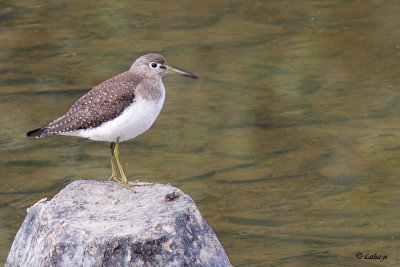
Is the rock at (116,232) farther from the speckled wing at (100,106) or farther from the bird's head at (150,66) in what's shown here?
the bird's head at (150,66)

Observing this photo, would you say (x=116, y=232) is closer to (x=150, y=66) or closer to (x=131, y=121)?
(x=131, y=121)

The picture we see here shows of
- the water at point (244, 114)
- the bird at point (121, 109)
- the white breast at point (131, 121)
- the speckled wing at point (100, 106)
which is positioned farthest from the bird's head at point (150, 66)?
the water at point (244, 114)

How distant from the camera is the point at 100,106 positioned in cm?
736

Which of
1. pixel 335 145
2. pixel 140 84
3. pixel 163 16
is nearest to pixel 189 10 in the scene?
pixel 163 16

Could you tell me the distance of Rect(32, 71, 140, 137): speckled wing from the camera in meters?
7.28

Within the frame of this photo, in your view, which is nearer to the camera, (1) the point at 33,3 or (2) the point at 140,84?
(2) the point at 140,84

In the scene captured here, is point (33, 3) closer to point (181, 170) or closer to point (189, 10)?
point (189, 10)

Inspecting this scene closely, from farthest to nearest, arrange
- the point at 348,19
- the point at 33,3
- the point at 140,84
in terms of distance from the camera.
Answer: the point at 33,3 → the point at 348,19 → the point at 140,84

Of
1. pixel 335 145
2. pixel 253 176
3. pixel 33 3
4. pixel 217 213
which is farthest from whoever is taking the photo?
pixel 33 3

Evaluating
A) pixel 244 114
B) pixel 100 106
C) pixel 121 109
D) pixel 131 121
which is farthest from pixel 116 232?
pixel 244 114

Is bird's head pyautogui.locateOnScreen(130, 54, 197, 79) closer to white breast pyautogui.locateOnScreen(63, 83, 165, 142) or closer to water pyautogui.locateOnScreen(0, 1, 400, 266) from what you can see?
white breast pyautogui.locateOnScreen(63, 83, 165, 142)

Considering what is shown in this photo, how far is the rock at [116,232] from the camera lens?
610cm

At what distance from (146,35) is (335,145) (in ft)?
18.3

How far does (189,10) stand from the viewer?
1731 cm
